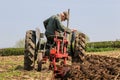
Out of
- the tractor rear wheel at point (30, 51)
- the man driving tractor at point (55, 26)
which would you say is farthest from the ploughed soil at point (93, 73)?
the tractor rear wheel at point (30, 51)

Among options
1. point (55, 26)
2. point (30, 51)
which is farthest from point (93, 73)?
point (30, 51)

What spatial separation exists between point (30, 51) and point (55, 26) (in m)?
1.23

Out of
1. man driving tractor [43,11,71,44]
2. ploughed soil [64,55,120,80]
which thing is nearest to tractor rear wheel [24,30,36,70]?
man driving tractor [43,11,71,44]

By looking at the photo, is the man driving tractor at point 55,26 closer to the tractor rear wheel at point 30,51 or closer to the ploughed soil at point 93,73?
the tractor rear wheel at point 30,51

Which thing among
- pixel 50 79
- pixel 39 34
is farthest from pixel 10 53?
pixel 50 79

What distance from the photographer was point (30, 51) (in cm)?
1508

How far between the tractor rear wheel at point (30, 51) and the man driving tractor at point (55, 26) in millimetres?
573

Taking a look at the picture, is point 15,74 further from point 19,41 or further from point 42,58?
point 19,41

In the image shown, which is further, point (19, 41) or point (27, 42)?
point (19, 41)

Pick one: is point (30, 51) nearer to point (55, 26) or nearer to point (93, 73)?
point (55, 26)

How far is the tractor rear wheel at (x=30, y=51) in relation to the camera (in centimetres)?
1510

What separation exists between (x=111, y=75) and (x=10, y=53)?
2599 centimetres

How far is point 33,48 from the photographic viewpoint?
49.9 feet

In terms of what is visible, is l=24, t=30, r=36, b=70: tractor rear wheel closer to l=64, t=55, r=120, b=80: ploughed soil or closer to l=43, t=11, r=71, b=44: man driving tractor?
l=43, t=11, r=71, b=44: man driving tractor
